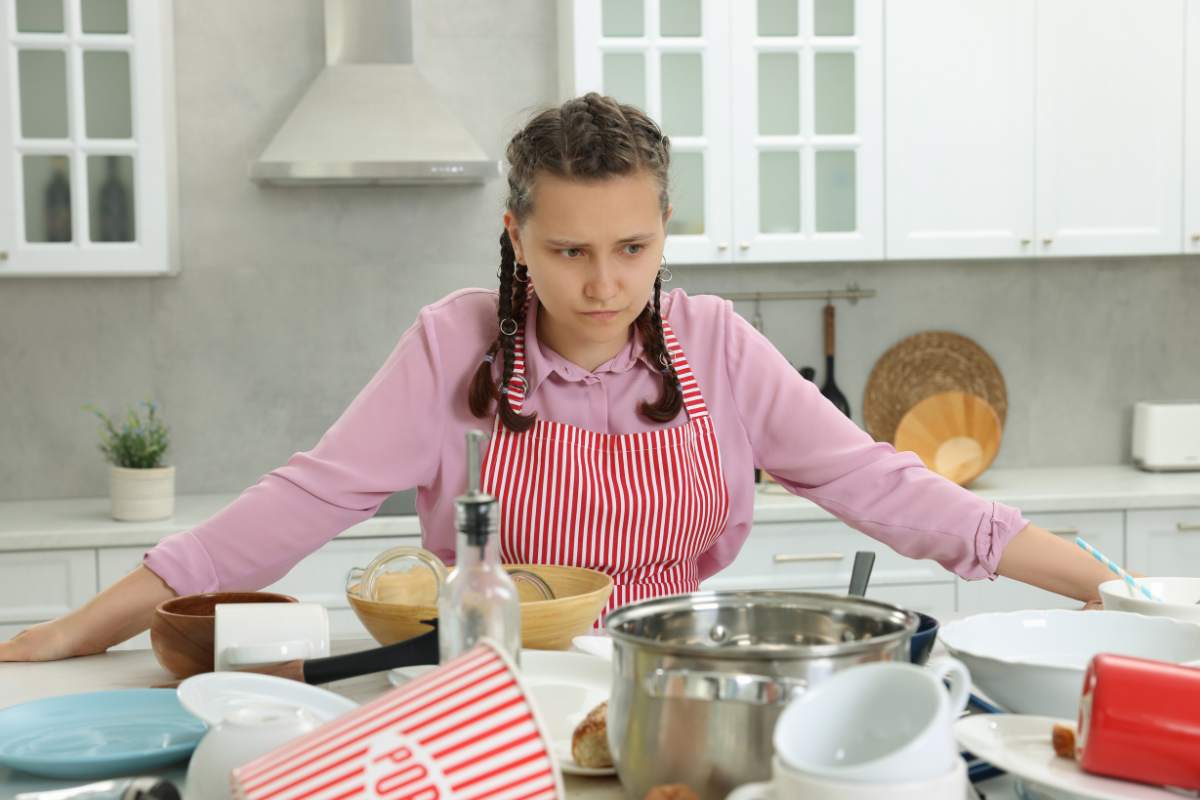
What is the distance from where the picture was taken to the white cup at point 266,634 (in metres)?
1.16

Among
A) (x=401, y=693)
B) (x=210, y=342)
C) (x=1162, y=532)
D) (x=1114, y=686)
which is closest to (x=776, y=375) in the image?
(x=1114, y=686)

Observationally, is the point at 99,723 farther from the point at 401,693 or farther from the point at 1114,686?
the point at 1114,686

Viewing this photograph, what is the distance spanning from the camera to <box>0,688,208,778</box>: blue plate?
99 centimetres

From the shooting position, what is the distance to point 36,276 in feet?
10.7

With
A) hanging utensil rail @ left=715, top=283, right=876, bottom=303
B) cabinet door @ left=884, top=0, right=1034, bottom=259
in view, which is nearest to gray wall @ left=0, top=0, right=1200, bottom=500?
hanging utensil rail @ left=715, top=283, right=876, bottom=303

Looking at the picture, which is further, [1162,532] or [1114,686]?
[1162,532]

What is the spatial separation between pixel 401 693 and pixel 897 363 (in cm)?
306

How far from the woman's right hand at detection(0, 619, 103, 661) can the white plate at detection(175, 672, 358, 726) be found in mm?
489

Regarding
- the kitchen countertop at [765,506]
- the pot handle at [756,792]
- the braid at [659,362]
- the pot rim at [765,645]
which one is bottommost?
the kitchen countertop at [765,506]

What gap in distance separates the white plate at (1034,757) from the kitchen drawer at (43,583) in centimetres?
245

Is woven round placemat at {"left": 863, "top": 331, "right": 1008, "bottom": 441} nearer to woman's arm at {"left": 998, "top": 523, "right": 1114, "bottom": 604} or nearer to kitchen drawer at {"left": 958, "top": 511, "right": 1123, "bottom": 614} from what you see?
kitchen drawer at {"left": 958, "top": 511, "right": 1123, "bottom": 614}

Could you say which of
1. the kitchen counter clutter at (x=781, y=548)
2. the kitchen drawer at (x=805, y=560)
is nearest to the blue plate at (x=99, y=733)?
the kitchen counter clutter at (x=781, y=548)

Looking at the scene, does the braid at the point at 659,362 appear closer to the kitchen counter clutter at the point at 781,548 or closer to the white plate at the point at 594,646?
the white plate at the point at 594,646

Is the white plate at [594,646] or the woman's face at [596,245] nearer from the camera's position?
the white plate at [594,646]
